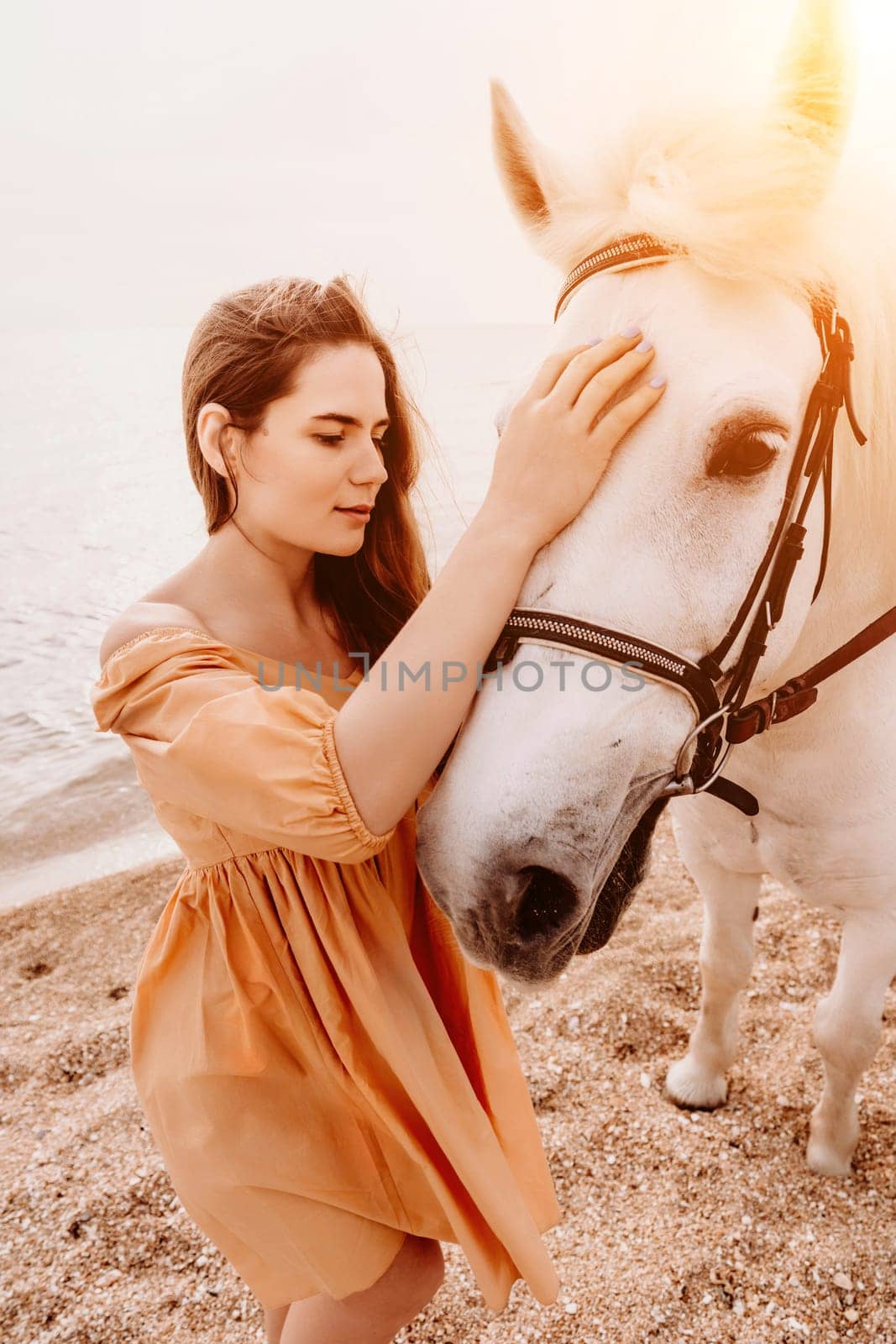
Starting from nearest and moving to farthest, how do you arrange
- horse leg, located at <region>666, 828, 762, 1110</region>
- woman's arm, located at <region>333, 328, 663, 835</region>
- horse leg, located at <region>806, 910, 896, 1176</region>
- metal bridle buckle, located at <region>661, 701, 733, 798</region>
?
woman's arm, located at <region>333, 328, 663, 835</region>, metal bridle buckle, located at <region>661, 701, 733, 798</region>, horse leg, located at <region>806, 910, 896, 1176</region>, horse leg, located at <region>666, 828, 762, 1110</region>

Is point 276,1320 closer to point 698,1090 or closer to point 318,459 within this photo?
point 698,1090

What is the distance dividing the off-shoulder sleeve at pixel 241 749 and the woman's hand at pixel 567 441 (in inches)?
14.1

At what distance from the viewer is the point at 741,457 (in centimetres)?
110

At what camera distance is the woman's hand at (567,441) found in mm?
1056

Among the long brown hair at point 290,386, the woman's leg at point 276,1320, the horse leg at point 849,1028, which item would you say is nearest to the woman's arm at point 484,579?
the long brown hair at point 290,386

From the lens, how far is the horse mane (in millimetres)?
1087

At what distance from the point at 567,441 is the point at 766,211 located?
399 mm

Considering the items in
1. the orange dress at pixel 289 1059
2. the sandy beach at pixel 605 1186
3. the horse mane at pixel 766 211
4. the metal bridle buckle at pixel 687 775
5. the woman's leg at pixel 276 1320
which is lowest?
the sandy beach at pixel 605 1186

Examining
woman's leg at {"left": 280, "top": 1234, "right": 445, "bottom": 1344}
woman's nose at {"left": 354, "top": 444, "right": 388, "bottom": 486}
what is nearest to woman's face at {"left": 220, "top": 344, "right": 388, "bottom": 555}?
woman's nose at {"left": 354, "top": 444, "right": 388, "bottom": 486}

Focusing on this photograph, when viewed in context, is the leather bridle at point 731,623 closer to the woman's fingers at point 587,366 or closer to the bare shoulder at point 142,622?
the woman's fingers at point 587,366

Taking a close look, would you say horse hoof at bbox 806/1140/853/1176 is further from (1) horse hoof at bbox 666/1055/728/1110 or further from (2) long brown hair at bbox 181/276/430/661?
(2) long brown hair at bbox 181/276/430/661

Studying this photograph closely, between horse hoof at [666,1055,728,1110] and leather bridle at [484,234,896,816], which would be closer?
leather bridle at [484,234,896,816]

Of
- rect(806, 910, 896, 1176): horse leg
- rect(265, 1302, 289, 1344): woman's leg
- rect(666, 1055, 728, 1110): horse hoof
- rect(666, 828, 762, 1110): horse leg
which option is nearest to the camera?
rect(265, 1302, 289, 1344): woman's leg

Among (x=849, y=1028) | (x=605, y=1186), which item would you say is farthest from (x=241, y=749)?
(x=605, y=1186)
